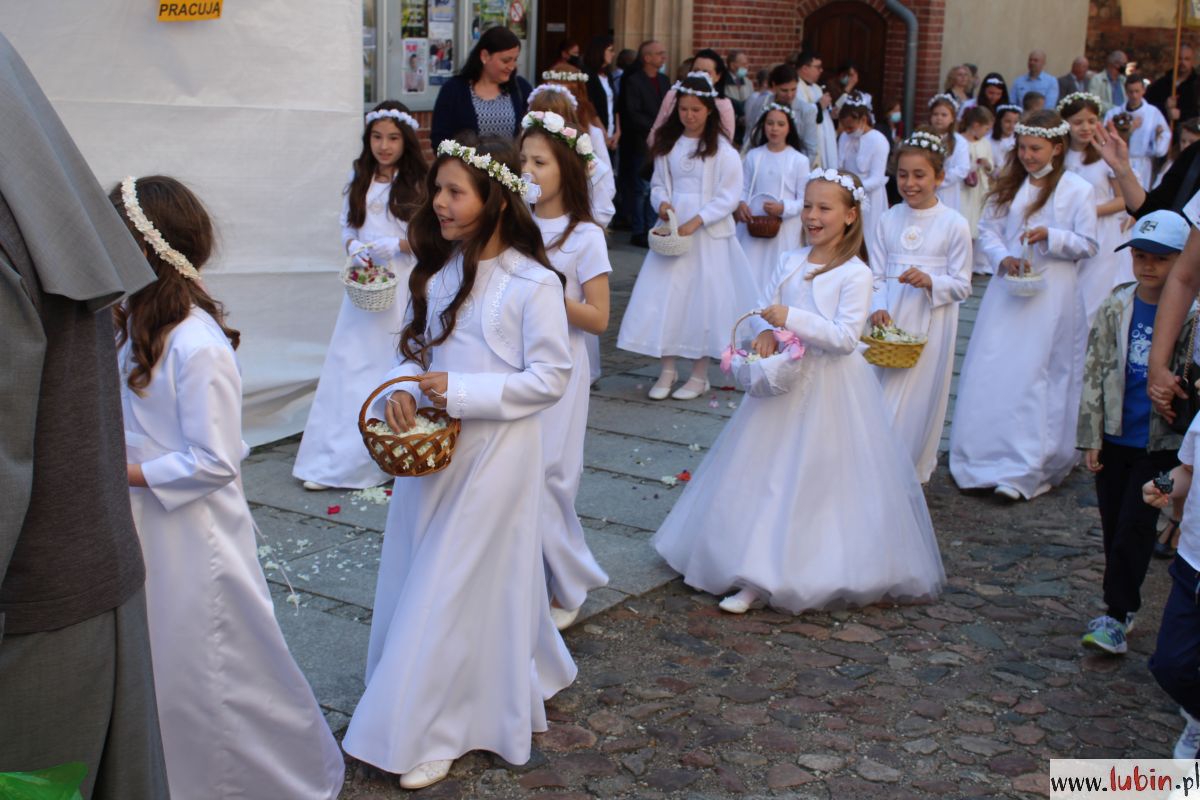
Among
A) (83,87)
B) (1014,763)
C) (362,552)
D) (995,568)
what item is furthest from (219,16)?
(1014,763)

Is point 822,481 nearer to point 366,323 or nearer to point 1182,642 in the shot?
point 1182,642

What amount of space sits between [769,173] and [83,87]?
15.8ft

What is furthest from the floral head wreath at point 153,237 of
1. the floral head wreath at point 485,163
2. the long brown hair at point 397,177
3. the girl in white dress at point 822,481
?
the long brown hair at point 397,177

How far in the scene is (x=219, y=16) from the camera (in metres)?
7.32

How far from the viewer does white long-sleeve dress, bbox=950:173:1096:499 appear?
7.41 meters

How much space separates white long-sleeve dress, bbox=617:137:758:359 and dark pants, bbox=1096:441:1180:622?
386 cm

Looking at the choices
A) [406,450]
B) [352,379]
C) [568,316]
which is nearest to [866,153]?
[352,379]

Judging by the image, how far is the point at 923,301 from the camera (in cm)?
731

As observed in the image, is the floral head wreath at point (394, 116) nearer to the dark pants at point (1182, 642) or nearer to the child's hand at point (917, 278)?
the child's hand at point (917, 278)

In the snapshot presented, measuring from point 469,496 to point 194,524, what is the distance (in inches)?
32.7

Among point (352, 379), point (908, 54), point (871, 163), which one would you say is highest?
point (908, 54)

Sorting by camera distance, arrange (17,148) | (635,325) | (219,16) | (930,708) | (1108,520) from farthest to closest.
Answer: (635,325) < (219,16) < (1108,520) < (930,708) < (17,148)

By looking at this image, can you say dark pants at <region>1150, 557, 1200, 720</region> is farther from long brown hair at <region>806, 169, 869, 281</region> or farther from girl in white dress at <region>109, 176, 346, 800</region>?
girl in white dress at <region>109, 176, 346, 800</region>

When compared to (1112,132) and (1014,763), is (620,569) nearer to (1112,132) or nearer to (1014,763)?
(1014,763)
